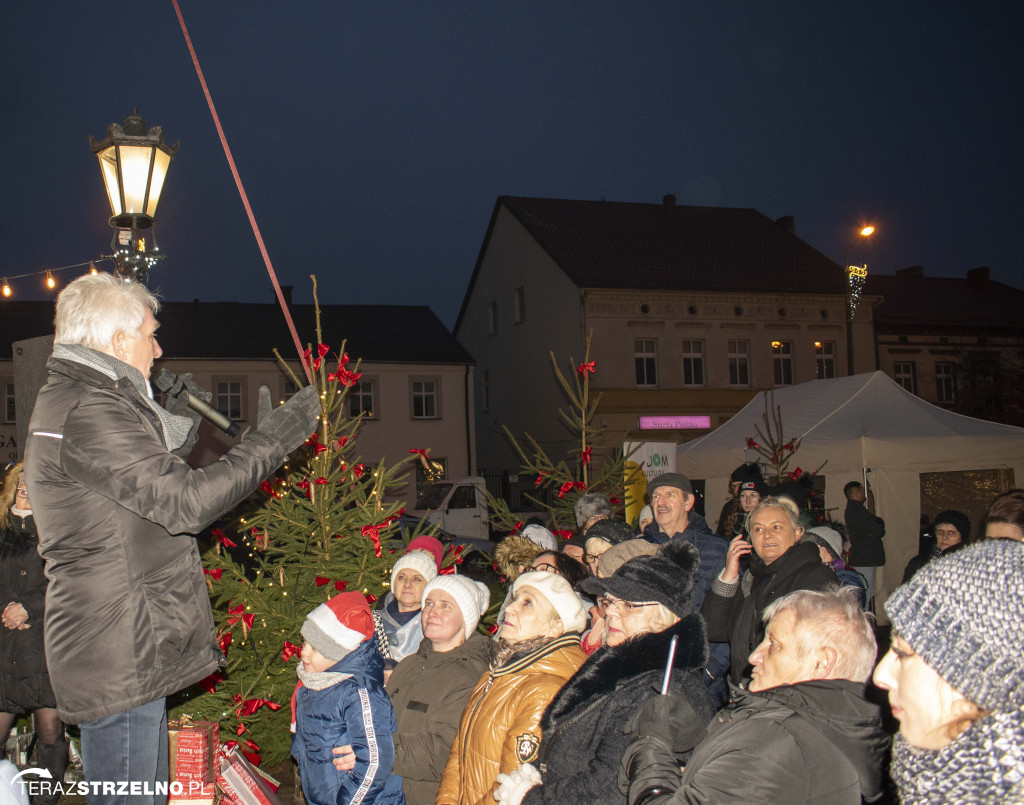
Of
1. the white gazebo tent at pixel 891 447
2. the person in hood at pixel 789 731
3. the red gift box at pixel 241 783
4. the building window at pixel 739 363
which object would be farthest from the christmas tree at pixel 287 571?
the building window at pixel 739 363

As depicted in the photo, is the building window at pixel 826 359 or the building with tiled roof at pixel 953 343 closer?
the building with tiled roof at pixel 953 343

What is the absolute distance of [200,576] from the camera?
242cm

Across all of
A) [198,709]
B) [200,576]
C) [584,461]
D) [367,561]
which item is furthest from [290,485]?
[584,461]

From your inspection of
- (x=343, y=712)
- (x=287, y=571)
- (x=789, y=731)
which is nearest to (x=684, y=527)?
(x=287, y=571)

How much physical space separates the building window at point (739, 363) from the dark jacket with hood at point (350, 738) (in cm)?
2748

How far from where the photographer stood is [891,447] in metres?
11.9

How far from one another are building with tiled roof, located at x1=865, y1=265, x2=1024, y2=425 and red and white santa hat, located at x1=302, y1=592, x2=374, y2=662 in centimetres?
2653

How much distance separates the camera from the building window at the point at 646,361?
2869 cm

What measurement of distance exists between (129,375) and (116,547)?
0.52 meters

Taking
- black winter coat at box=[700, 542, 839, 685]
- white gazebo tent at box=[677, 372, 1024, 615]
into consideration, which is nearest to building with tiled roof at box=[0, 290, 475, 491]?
white gazebo tent at box=[677, 372, 1024, 615]

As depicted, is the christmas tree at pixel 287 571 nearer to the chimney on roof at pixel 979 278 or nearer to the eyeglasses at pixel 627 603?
the eyeglasses at pixel 627 603

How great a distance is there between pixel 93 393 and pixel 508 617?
79.1 inches

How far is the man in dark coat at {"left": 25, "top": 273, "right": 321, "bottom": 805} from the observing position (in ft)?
7.16

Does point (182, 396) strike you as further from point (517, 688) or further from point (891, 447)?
point (891, 447)
